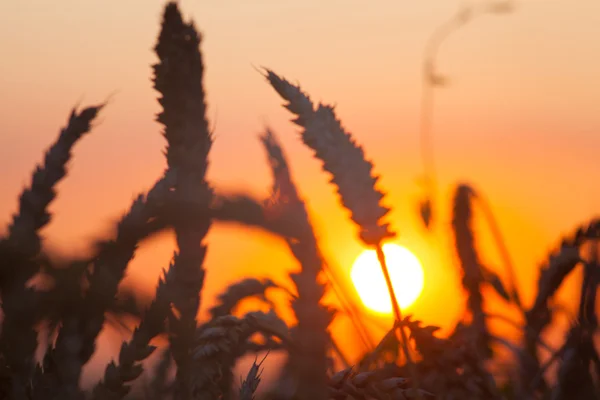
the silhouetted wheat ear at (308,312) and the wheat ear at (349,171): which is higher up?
the wheat ear at (349,171)

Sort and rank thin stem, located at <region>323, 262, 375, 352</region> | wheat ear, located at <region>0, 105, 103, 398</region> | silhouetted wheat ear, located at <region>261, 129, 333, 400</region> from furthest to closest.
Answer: thin stem, located at <region>323, 262, 375, 352</region>, silhouetted wheat ear, located at <region>261, 129, 333, 400</region>, wheat ear, located at <region>0, 105, 103, 398</region>

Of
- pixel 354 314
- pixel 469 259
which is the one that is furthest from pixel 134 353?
pixel 469 259

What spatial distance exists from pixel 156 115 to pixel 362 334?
0.74 meters

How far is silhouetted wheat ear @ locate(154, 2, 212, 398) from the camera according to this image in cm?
153

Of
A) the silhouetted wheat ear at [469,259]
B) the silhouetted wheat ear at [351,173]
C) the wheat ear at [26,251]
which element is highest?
the silhouetted wheat ear at [469,259]

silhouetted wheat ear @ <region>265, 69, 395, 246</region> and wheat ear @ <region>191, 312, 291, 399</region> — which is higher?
silhouetted wheat ear @ <region>265, 69, 395, 246</region>

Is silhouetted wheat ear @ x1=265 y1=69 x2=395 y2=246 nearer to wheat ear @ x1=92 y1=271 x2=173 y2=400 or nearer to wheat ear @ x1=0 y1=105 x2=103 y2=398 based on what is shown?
wheat ear @ x1=92 y1=271 x2=173 y2=400

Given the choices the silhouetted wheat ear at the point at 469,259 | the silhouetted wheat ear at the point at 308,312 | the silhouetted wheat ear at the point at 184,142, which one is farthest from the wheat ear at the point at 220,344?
the silhouetted wheat ear at the point at 469,259

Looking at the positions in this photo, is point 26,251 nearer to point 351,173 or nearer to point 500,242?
point 351,173

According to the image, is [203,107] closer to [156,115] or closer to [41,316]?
[156,115]

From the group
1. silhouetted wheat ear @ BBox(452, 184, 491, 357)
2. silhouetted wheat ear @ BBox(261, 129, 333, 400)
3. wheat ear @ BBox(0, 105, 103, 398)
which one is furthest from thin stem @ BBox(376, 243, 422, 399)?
wheat ear @ BBox(0, 105, 103, 398)

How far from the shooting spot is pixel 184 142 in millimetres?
1646

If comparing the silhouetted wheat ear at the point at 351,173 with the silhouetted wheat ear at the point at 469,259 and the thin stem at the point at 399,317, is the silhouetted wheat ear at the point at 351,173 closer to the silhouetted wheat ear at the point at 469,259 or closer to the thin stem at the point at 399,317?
the thin stem at the point at 399,317

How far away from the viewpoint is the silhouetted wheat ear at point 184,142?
1.53 metres
